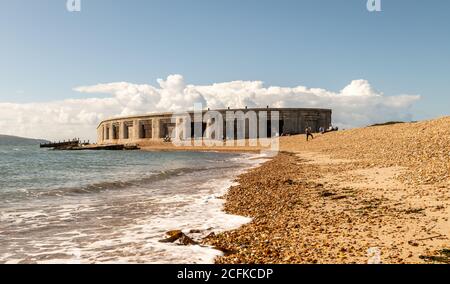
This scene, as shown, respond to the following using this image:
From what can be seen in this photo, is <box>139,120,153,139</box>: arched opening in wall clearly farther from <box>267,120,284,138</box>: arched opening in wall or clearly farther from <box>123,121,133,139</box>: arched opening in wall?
<box>267,120,284,138</box>: arched opening in wall

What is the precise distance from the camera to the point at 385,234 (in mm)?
7816

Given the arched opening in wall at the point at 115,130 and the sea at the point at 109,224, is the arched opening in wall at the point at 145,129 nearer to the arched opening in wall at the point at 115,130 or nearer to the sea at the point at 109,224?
the arched opening in wall at the point at 115,130

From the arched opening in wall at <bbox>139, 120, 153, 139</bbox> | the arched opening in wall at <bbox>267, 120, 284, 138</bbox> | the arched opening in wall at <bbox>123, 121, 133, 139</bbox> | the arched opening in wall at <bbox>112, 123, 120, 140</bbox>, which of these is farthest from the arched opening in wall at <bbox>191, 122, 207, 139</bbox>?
the arched opening in wall at <bbox>112, 123, 120, 140</bbox>

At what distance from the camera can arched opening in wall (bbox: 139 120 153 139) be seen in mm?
108850

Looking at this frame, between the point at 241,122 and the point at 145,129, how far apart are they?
32985 mm

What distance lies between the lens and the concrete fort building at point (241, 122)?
94875 millimetres

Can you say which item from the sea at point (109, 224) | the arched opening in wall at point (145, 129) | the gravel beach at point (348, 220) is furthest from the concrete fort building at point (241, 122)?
the gravel beach at point (348, 220)

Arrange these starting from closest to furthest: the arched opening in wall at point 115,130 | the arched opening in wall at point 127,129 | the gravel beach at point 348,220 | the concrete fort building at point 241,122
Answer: the gravel beach at point 348,220 → the concrete fort building at point 241,122 → the arched opening in wall at point 127,129 → the arched opening in wall at point 115,130

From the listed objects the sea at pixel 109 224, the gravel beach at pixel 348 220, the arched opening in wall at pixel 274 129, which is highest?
the arched opening in wall at pixel 274 129

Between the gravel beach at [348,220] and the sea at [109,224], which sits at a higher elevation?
the gravel beach at [348,220]

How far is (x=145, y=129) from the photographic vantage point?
111 metres

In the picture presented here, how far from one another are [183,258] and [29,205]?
1073cm
